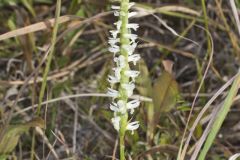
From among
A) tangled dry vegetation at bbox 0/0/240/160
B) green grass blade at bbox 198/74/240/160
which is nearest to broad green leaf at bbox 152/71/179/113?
tangled dry vegetation at bbox 0/0/240/160

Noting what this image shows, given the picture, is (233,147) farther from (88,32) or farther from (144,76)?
(88,32)

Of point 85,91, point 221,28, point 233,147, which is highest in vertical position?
point 221,28

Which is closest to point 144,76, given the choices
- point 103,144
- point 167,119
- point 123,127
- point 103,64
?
point 167,119

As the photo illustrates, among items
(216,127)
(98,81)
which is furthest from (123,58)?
(98,81)

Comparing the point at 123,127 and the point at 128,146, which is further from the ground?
the point at 123,127

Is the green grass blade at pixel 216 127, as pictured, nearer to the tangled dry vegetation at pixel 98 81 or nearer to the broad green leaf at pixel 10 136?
the tangled dry vegetation at pixel 98 81

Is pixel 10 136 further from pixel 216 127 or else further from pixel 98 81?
pixel 216 127

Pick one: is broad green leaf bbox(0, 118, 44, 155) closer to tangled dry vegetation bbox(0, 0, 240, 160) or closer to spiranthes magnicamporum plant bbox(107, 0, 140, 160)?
tangled dry vegetation bbox(0, 0, 240, 160)

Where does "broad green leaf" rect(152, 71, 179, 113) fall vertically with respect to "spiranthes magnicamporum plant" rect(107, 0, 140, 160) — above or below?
below

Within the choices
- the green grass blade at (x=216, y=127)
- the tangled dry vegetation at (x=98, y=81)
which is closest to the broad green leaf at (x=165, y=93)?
the tangled dry vegetation at (x=98, y=81)
